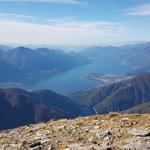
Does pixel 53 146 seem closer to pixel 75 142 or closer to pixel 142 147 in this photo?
pixel 75 142

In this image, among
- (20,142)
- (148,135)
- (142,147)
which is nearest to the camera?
(142,147)

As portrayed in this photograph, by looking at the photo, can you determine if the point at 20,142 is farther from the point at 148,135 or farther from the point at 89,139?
the point at 148,135

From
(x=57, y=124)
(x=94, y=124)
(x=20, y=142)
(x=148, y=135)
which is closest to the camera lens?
(x=148, y=135)

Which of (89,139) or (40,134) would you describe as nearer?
(89,139)

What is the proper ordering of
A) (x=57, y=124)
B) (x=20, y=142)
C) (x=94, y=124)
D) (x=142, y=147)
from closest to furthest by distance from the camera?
1. (x=142, y=147)
2. (x=20, y=142)
3. (x=94, y=124)
4. (x=57, y=124)

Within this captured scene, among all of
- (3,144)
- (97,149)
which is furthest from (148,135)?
(3,144)

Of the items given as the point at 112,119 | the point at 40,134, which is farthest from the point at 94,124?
the point at 40,134
